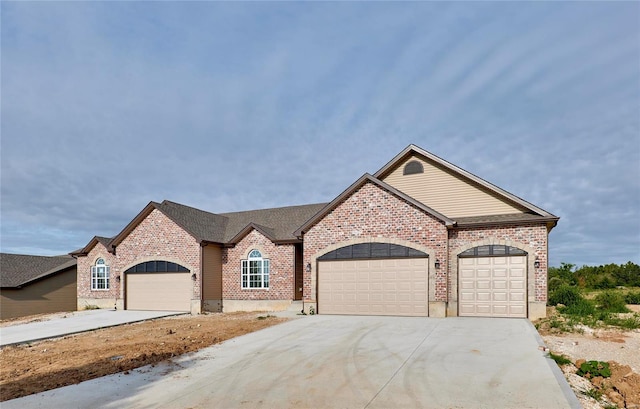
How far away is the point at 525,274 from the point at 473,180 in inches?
180

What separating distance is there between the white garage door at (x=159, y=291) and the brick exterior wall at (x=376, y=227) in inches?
294

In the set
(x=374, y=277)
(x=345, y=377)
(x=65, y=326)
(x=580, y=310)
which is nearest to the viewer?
(x=345, y=377)

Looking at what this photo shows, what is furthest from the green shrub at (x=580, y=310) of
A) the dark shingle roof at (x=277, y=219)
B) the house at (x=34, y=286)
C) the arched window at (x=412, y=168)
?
the house at (x=34, y=286)

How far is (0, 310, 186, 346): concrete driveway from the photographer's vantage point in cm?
1442

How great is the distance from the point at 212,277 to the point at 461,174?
13719 millimetres

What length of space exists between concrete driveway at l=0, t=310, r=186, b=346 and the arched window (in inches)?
525

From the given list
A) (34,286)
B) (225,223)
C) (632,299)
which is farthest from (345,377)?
(34,286)

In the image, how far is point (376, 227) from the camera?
1745cm

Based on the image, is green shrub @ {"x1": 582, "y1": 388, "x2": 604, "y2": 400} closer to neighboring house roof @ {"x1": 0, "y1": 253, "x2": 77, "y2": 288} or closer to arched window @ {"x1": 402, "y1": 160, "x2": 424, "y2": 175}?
arched window @ {"x1": 402, "y1": 160, "x2": 424, "y2": 175}

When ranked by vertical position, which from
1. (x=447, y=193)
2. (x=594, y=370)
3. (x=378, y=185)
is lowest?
(x=594, y=370)

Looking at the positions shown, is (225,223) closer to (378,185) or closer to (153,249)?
(153,249)

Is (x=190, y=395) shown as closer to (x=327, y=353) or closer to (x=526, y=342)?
(x=327, y=353)

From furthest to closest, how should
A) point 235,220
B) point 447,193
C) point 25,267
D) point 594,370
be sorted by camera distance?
point 25,267, point 235,220, point 447,193, point 594,370

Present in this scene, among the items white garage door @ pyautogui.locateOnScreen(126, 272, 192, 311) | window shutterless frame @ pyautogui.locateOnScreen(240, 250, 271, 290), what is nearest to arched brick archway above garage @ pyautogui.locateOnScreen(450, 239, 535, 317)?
window shutterless frame @ pyautogui.locateOnScreen(240, 250, 271, 290)
